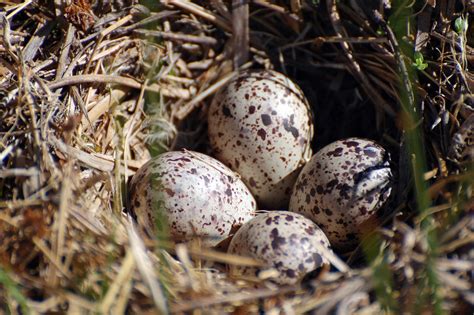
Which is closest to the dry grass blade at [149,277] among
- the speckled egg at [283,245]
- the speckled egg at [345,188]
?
the speckled egg at [283,245]

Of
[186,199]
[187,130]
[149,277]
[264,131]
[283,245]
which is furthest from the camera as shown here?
[187,130]

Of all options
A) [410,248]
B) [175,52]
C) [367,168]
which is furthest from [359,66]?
[410,248]

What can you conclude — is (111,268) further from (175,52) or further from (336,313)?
(175,52)

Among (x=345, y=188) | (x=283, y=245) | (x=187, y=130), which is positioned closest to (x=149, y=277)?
(x=283, y=245)

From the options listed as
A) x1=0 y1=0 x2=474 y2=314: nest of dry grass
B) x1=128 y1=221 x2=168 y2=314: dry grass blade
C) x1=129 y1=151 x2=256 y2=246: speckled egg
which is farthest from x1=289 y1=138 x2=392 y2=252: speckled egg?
x1=128 y1=221 x2=168 y2=314: dry grass blade

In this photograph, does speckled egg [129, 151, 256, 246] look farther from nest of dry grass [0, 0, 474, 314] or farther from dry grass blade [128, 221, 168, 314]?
dry grass blade [128, 221, 168, 314]

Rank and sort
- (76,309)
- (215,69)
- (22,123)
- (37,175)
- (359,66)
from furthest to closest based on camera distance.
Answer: (215,69) → (359,66) → (22,123) → (37,175) → (76,309)

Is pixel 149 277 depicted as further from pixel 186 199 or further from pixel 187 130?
pixel 187 130

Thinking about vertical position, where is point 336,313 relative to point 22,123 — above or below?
below
